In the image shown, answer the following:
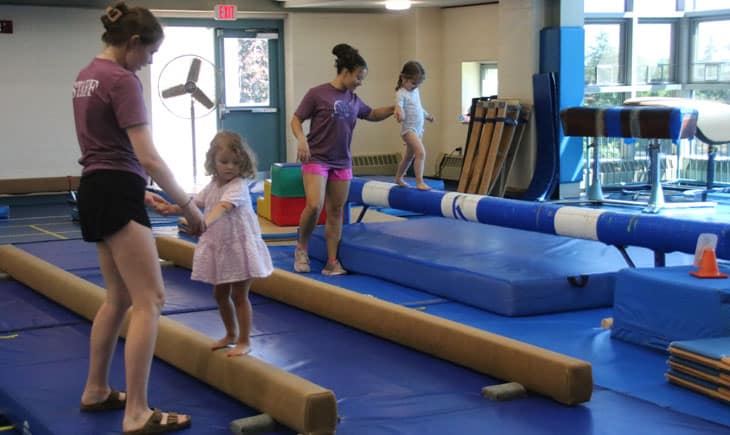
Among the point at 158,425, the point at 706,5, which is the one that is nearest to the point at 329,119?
the point at 158,425

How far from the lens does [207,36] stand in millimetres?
17203

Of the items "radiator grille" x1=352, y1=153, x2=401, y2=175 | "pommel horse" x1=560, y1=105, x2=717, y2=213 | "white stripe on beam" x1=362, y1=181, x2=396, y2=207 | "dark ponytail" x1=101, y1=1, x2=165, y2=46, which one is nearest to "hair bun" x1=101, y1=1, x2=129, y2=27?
"dark ponytail" x1=101, y1=1, x2=165, y2=46

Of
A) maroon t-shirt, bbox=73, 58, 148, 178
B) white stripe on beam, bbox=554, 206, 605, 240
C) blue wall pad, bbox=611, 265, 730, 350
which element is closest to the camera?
maroon t-shirt, bbox=73, 58, 148, 178

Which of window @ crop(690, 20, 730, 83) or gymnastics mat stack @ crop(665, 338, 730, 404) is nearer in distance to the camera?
gymnastics mat stack @ crop(665, 338, 730, 404)

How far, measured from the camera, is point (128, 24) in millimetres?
3434

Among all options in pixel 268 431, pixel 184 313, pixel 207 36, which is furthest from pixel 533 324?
pixel 207 36

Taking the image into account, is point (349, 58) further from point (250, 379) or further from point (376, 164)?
point (376, 164)

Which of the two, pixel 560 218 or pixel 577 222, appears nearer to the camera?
pixel 577 222

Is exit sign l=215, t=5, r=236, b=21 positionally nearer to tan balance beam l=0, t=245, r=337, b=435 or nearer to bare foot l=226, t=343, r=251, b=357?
tan balance beam l=0, t=245, r=337, b=435

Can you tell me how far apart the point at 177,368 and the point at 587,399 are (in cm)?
187

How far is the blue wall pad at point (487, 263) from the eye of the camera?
5.89m

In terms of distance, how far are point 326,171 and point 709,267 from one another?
2.94 m

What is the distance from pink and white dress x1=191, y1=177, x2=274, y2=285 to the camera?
4.07 m

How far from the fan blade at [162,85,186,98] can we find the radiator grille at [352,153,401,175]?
3805 millimetres
